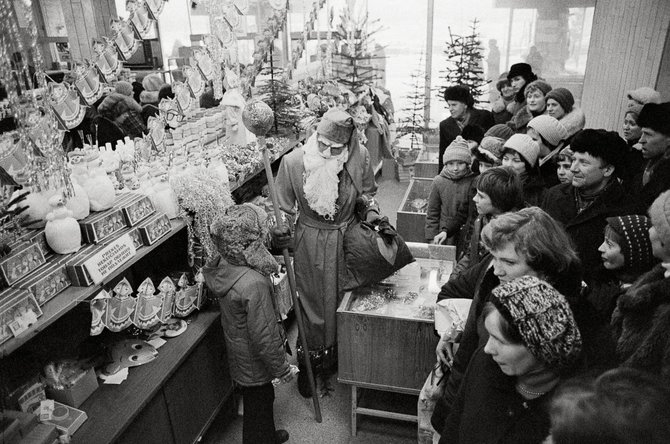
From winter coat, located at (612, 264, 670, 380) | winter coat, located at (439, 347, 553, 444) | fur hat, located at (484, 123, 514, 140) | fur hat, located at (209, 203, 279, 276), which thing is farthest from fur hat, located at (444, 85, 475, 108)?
winter coat, located at (439, 347, 553, 444)

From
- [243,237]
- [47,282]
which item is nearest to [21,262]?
[47,282]

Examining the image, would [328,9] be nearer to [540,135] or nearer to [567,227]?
[540,135]

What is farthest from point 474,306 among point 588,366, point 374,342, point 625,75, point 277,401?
point 625,75

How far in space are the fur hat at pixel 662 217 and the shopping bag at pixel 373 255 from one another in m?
1.39

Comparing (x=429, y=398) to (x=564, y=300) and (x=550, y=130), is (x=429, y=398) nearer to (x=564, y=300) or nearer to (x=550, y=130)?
Result: (x=564, y=300)

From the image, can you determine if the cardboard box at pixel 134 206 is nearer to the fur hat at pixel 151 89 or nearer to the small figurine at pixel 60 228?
the small figurine at pixel 60 228

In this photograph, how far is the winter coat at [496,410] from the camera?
127cm

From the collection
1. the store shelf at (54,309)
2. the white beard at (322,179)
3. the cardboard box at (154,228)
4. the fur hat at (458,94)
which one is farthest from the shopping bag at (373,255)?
the fur hat at (458,94)

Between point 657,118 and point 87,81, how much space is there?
3.01 metres

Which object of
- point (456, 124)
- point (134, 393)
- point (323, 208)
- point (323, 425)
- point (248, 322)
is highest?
point (456, 124)

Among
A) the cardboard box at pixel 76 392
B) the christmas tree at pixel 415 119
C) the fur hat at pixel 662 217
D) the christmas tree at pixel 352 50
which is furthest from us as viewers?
the christmas tree at pixel 415 119

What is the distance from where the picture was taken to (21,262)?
171cm

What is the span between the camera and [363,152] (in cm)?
294

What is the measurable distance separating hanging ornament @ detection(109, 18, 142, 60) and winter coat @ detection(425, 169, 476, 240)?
2167mm
